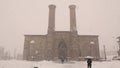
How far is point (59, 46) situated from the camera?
108 ft

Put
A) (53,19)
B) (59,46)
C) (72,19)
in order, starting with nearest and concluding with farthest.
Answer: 1. (59,46)
2. (53,19)
3. (72,19)

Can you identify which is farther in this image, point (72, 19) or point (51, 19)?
point (72, 19)

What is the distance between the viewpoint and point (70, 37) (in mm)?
33344

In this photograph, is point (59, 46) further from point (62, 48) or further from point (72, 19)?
point (72, 19)

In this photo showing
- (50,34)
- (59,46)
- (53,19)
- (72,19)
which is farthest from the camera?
(72,19)

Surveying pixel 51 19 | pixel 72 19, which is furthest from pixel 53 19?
pixel 72 19

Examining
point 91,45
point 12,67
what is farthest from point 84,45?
point 12,67

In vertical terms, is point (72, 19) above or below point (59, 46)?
above

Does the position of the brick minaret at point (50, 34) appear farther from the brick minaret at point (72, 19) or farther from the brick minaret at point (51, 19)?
the brick minaret at point (72, 19)

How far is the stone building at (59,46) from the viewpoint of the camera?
105 ft

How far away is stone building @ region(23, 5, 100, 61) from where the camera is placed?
32.0m

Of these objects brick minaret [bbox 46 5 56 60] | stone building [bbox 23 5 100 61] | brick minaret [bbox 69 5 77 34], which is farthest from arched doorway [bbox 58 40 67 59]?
brick minaret [bbox 69 5 77 34]

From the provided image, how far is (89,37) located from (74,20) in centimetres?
563

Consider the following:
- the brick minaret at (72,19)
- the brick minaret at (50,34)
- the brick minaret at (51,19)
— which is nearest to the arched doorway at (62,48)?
the brick minaret at (50,34)
